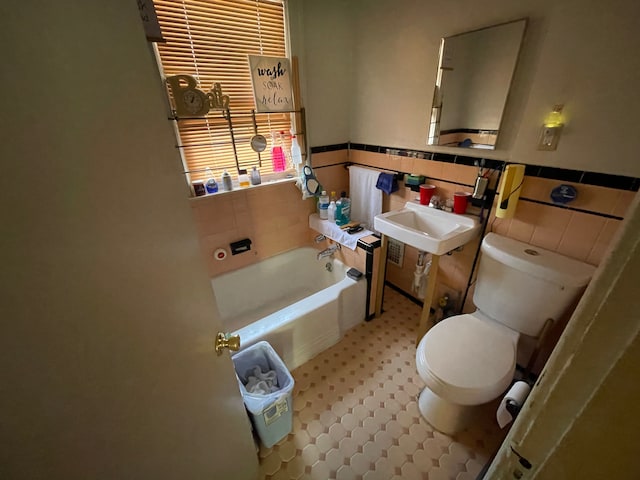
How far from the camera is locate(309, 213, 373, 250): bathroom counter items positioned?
1.88 metres

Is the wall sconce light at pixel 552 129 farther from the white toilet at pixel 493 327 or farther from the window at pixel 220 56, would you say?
the window at pixel 220 56

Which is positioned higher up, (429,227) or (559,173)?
(559,173)

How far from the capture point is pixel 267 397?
3.77 ft

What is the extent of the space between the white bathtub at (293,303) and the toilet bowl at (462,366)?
62 centimetres

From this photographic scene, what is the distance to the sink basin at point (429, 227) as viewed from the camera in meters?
1.39

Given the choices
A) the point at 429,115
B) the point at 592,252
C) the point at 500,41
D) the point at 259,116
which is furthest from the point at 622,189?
the point at 259,116

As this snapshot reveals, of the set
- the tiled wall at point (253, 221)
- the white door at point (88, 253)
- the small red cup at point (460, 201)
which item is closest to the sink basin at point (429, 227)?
the small red cup at point (460, 201)

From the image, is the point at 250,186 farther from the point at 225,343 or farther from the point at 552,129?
the point at 552,129

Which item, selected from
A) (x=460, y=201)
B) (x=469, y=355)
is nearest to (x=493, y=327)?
(x=469, y=355)

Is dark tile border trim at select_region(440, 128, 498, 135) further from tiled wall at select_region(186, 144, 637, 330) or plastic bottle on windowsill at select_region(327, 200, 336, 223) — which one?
plastic bottle on windowsill at select_region(327, 200, 336, 223)

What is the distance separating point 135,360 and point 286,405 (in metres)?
0.96

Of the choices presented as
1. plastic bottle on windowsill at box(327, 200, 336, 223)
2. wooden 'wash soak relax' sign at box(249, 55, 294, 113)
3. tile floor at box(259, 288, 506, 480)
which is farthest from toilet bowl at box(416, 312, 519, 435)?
wooden 'wash soak relax' sign at box(249, 55, 294, 113)

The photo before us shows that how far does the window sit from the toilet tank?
5.42ft

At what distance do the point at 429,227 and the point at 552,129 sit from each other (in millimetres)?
771
